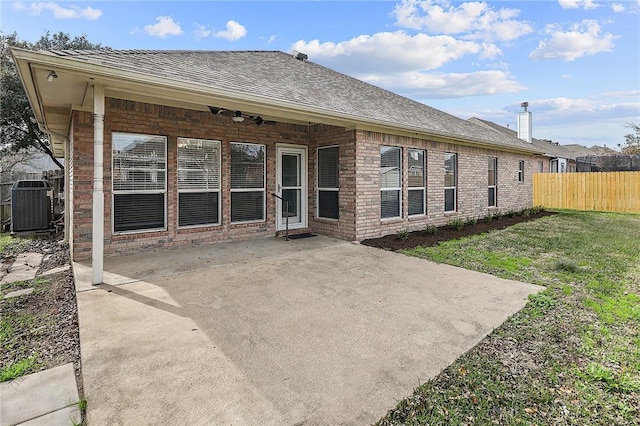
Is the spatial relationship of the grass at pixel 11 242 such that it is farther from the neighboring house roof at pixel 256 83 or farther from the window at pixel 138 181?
the neighboring house roof at pixel 256 83

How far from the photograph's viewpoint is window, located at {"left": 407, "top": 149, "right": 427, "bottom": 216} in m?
8.77

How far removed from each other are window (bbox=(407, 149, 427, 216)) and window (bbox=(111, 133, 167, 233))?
5.92 meters

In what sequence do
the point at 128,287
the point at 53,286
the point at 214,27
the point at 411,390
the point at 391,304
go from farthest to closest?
the point at 214,27
the point at 53,286
the point at 128,287
the point at 391,304
the point at 411,390

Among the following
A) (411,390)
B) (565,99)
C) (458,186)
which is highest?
(565,99)

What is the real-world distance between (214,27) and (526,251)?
1045cm

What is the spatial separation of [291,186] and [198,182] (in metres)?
2.33

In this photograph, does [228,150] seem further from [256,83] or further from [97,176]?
[97,176]

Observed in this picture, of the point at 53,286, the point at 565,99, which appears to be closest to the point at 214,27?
the point at 53,286

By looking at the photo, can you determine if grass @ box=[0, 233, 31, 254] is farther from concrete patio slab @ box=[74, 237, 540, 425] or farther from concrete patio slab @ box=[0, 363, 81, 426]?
concrete patio slab @ box=[0, 363, 81, 426]

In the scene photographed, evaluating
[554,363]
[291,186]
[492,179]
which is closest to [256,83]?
[291,186]

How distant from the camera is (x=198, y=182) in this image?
270 inches

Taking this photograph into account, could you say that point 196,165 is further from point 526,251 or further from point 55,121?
point 526,251

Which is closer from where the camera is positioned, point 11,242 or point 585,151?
point 11,242

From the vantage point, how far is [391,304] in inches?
154
